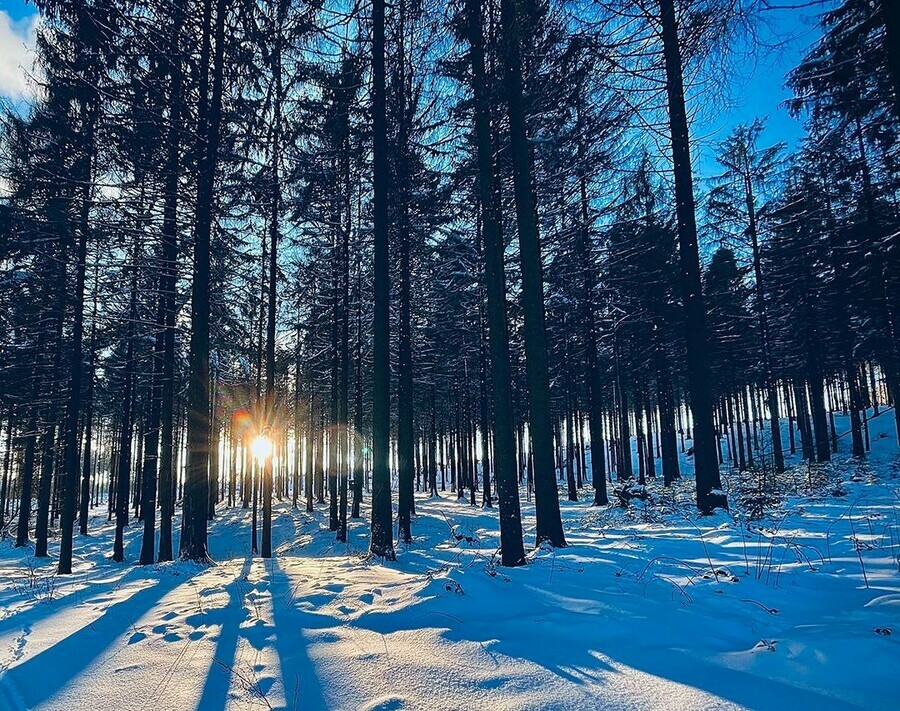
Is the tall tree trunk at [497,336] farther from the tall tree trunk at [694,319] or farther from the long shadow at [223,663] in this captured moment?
the tall tree trunk at [694,319]

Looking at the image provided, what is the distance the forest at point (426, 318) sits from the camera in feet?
11.2

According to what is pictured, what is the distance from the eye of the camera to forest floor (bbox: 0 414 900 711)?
273 centimetres

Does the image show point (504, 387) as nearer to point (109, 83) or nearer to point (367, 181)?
point (367, 181)

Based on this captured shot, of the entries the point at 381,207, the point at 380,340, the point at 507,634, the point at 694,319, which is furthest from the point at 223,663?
the point at 694,319

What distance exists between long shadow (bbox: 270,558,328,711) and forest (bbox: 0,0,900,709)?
0.10 ft

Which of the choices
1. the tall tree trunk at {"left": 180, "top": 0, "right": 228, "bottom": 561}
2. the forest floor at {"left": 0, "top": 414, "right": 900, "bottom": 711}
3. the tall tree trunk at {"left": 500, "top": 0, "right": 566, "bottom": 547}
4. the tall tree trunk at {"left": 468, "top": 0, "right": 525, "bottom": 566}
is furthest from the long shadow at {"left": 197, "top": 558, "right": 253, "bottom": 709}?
the tall tree trunk at {"left": 180, "top": 0, "right": 228, "bottom": 561}

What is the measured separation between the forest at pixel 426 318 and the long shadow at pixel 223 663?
0.09 feet

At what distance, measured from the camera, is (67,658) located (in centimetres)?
371

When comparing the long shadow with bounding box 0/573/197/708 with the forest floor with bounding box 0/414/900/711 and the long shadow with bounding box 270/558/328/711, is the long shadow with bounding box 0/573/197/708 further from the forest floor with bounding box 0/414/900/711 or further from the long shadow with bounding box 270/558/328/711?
the long shadow with bounding box 270/558/328/711

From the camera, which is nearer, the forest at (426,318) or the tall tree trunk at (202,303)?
the forest at (426,318)

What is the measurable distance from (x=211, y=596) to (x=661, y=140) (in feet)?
35.6

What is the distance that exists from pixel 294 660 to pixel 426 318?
56.0 feet

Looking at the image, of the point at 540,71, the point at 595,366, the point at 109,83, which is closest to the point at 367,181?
the point at 109,83

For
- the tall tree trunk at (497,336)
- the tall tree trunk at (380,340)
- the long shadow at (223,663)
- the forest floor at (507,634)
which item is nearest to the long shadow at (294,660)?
the forest floor at (507,634)
